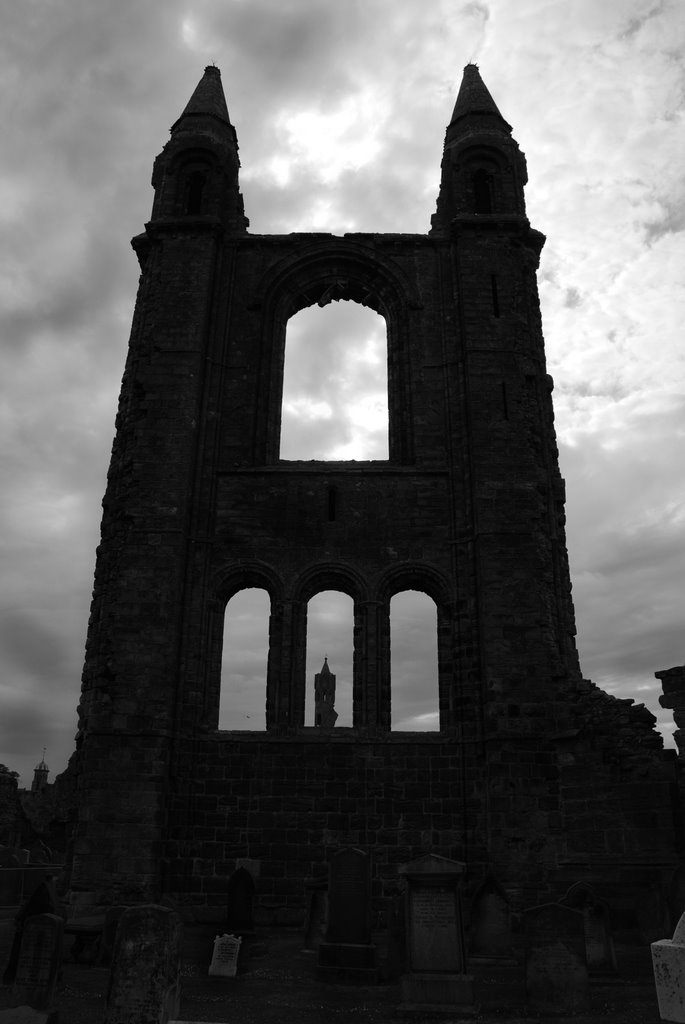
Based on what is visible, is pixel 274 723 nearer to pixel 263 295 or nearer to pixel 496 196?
pixel 263 295

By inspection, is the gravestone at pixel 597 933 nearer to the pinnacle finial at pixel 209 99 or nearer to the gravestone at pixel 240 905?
the gravestone at pixel 240 905

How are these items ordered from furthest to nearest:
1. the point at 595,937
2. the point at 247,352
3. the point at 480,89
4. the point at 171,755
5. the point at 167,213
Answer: the point at 480,89, the point at 167,213, the point at 247,352, the point at 171,755, the point at 595,937

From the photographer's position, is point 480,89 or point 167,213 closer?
point 167,213

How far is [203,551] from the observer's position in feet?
47.6

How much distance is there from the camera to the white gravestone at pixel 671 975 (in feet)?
14.9

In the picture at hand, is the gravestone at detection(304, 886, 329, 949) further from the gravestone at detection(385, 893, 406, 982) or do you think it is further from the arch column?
the arch column

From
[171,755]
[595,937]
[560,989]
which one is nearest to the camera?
[560,989]

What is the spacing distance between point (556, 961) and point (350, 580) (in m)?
7.98

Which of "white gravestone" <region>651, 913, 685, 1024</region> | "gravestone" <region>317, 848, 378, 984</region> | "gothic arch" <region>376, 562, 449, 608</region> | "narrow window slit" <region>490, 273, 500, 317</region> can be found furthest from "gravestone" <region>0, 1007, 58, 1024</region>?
"narrow window slit" <region>490, 273, 500, 317</region>

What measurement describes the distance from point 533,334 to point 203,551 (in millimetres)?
8744

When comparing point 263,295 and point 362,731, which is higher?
point 263,295

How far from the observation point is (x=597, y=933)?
28.2 ft

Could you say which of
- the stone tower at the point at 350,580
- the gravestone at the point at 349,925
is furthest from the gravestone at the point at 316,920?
the stone tower at the point at 350,580

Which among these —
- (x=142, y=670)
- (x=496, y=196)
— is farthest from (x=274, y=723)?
(x=496, y=196)
